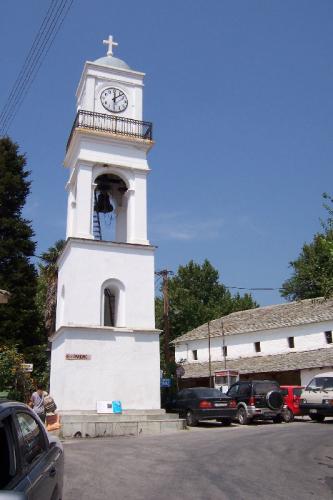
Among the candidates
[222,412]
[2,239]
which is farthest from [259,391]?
[2,239]

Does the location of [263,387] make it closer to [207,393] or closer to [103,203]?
[207,393]

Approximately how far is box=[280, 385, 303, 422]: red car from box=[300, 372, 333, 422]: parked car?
88 cm

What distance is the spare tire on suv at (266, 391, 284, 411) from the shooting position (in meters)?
22.3

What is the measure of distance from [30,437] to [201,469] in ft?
19.9

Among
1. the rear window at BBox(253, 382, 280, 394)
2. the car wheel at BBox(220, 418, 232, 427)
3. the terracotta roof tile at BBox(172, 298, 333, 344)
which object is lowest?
the car wheel at BBox(220, 418, 232, 427)

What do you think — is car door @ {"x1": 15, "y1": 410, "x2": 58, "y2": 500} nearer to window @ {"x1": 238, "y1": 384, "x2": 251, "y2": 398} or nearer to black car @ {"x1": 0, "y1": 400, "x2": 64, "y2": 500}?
black car @ {"x1": 0, "y1": 400, "x2": 64, "y2": 500}

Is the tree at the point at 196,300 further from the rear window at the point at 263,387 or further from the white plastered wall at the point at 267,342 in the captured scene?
the rear window at the point at 263,387

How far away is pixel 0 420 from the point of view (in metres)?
3.78

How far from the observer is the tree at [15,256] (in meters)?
29.9

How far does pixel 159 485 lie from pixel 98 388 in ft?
33.7

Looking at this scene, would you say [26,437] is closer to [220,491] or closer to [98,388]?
[220,491]

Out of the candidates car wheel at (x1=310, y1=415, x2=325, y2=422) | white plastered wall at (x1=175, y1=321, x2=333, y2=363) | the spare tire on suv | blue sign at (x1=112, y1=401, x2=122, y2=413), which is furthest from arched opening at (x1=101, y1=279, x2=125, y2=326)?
white plastered wall at (x1=175, y1=321, x2=333, y2=363)

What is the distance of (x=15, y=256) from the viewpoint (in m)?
31.4

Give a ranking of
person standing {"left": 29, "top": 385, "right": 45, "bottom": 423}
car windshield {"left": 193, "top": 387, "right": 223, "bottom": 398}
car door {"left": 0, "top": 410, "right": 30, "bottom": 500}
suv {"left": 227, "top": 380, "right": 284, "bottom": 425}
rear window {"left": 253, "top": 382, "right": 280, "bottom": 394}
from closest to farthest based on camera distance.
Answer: car door {"left": 0, "top": 410, "right": 30, "bottom": 500} < person standing {"left": 29, "top": 385, "right": 45, "bottom": 423} < car windshield {"left": 193, "top": 387, "right": 223, "bottom": 398} < suv {"left": 227, "top": 380, "right": 284, "bottom": 425} < rear window {"left": 253, "top": 382, "right": 280, "bottom": 394}
